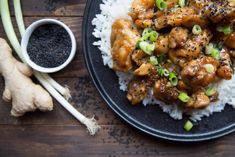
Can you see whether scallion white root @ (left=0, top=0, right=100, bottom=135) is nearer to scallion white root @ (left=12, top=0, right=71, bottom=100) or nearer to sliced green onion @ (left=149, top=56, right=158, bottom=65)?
scallion white root @ (left=12, top=0, right=71, bottom=100)

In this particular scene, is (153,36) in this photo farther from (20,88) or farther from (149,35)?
(20,88)

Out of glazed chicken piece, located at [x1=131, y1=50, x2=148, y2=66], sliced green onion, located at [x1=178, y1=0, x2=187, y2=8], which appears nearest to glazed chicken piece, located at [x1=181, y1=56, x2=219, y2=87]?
glazed chicken piece, located at [x1=131, y1=50, x2=148, y2=66]

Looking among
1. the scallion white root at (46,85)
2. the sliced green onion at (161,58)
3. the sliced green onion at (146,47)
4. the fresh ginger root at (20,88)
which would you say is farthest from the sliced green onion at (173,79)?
the fresh ginger root at (20,88)

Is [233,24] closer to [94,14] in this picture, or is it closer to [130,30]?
[130,30]

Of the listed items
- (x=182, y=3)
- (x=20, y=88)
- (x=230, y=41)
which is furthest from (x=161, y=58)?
(x=20, y=88)

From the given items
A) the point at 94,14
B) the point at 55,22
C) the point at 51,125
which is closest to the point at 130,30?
the point at 94,14

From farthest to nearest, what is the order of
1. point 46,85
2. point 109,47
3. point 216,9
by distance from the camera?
point 46,85, point 109,47, point 216,9

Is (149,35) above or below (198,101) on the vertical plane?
above

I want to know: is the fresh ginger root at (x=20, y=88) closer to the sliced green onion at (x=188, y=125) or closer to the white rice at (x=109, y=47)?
the white rice at (x=109, y=47)
